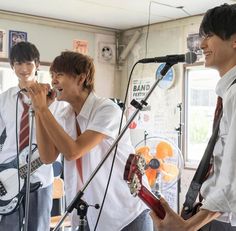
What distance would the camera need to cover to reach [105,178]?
1.56 metres

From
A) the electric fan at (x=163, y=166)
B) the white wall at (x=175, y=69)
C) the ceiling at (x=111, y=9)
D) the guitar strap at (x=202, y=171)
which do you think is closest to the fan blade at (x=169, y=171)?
the electric fan at (x=163, y=166)

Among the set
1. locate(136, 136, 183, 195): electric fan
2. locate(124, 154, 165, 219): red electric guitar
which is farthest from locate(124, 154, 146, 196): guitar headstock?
locate(136, 136, 183, 195): electric fan

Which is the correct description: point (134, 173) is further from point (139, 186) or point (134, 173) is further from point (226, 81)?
point (226, 81)

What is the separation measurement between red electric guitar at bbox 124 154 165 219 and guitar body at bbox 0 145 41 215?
0.83 metres

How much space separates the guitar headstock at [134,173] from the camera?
1.21 metres

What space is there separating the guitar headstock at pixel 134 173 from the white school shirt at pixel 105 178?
309 mm

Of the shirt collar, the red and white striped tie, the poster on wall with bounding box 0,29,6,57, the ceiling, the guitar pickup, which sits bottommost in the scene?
the guitar pickup

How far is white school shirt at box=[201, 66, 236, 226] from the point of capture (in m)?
1.07

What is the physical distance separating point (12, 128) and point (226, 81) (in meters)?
1.16

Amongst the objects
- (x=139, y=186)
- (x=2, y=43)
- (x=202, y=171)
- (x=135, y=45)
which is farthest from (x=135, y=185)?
(x=135, y=45)

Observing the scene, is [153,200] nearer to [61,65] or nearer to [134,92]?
[61,65]

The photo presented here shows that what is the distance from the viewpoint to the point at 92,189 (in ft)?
5.15

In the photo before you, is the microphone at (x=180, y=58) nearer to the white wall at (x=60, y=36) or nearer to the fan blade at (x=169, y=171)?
the fan blade at (x=169, y=171)

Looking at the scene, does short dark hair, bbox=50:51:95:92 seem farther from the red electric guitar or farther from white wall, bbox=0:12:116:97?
white wall, bbox=0:12:116:97
